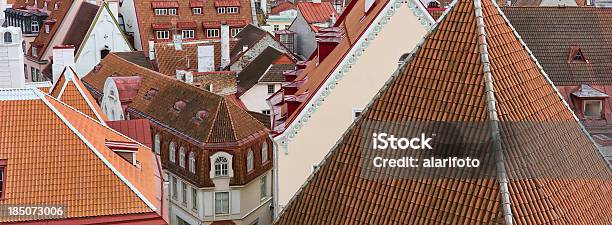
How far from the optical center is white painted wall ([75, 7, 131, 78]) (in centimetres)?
8488

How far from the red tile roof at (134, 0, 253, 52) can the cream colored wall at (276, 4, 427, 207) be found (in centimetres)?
5670

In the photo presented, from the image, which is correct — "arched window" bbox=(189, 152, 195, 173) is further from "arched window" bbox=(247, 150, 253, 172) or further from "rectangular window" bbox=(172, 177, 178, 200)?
"arched window" bbox=(247, 150, 253, 172)

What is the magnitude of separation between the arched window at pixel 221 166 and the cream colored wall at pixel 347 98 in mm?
18318

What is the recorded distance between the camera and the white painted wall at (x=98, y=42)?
3342 inches

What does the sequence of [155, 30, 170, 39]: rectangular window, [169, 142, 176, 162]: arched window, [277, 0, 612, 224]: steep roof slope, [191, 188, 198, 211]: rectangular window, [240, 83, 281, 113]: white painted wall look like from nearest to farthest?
[277, 0, 612, 224]: steep roof slope
[191, 188, 198, 211]: rectangular window
[169, 142, 176, 162]: arched window
[240, 83, 281, 113]: white painted wall
[155, 30, 170, 39]: rectangular window

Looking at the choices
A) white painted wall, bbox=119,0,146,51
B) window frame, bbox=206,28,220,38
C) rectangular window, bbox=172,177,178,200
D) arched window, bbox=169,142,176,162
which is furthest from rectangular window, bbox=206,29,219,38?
rectangular window, bbox=172,177,178,200

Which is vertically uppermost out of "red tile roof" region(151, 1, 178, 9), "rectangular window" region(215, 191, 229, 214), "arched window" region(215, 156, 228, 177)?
"red tile roof" region(151, 1, 178, 9)

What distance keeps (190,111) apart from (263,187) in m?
6.22

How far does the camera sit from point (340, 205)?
71.3ft

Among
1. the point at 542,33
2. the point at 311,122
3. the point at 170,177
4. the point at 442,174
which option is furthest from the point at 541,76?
the point at 170,177

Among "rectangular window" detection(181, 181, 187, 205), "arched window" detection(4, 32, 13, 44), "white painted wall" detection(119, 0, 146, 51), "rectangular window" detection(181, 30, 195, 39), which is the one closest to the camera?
"arched window" detection(4, 32, 13, 44)

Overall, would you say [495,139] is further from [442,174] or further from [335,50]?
[335,50]

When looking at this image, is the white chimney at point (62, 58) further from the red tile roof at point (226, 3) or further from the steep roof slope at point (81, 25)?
the red tile roof at point (226, 3)

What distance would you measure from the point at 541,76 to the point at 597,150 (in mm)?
2282
